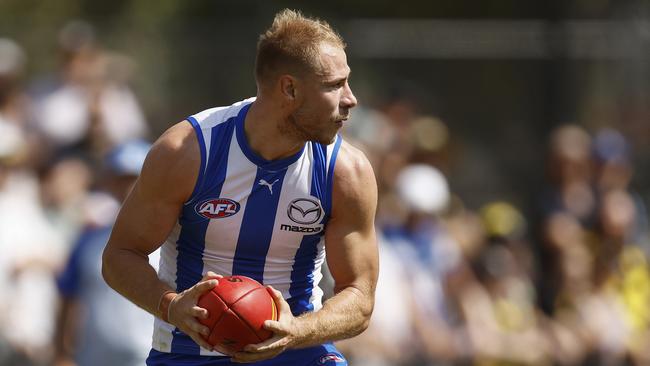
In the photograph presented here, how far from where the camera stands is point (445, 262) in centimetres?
1174

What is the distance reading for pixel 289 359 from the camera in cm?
601

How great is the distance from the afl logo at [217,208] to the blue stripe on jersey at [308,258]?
375 millimetres

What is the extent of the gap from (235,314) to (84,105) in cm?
658

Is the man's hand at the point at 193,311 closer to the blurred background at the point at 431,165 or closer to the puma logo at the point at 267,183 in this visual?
the puma logo at the point at 267,183

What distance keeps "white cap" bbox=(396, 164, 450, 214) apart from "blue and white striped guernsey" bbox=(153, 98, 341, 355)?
539 cm

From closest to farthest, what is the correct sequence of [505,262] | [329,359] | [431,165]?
[329,359]
[505,262]
[431,165]

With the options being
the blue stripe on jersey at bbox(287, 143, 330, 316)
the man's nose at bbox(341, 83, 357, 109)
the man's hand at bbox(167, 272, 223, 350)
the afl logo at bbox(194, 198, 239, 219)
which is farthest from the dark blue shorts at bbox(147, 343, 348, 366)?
the man's nose at bbox(341, 83, 357, 109)

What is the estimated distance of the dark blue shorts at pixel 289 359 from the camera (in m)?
6.00

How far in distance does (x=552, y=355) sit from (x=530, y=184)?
8.89 ft

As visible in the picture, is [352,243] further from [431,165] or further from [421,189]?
[431,165]

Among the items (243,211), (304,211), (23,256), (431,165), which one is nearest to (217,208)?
(243,211)

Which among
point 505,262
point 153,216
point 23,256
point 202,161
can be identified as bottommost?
point 505,262

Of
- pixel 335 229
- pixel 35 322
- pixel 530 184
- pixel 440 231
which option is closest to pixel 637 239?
pixel 530 184

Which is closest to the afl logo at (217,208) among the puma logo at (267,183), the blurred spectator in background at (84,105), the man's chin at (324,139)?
the puma logo at (267,183)
